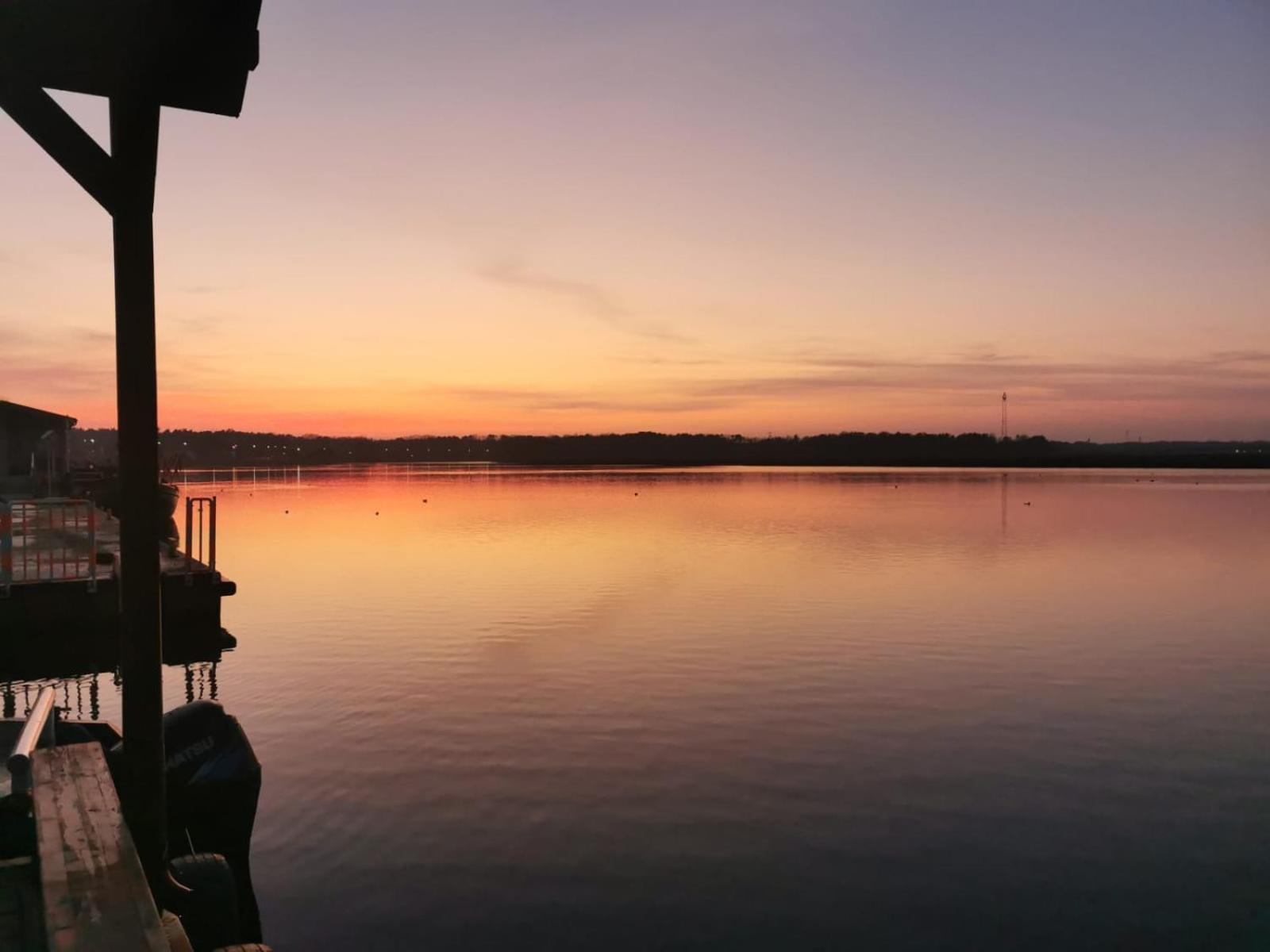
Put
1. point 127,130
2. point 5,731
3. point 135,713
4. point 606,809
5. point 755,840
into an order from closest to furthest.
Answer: point 127,130 → point 135,713 → point 5,731 → point 755,840 → point 606,809

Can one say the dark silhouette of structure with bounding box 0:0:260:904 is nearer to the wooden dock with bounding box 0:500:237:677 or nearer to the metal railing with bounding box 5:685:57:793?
the metal railing with bounding box 5:685:57:793

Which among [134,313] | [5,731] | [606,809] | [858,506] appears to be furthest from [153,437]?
[858,506]

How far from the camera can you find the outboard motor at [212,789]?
30.0 feet

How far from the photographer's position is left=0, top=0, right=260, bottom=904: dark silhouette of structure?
239 inches

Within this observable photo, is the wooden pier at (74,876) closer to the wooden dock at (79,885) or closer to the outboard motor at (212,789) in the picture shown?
the wooden dock at (79,885)

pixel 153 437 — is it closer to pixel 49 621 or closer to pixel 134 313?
pixel 134 313

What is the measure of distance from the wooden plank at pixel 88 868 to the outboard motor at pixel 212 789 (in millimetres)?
1607

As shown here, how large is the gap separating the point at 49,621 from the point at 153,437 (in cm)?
1601

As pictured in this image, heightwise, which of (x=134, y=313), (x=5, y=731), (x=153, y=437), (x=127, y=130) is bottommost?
(x=5, y=731)

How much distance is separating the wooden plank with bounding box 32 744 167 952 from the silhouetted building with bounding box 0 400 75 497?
45.2 metres

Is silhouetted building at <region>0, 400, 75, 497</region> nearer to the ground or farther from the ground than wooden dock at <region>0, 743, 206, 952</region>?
farther from the ground

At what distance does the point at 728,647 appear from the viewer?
75.6ft

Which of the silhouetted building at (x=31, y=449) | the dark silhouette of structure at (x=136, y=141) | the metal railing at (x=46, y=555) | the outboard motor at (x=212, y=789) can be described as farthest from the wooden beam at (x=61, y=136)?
the silhouetted building at (x=31, y=449)

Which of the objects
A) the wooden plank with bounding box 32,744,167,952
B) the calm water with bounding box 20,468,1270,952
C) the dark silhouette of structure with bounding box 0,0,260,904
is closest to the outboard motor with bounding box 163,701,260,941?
the calm water with bounding box 20,468,1270,952
